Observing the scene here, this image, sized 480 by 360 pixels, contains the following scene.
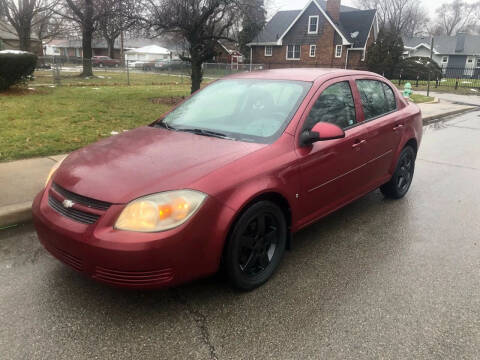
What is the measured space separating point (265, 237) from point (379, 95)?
254 centimetres

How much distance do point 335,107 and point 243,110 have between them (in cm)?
90

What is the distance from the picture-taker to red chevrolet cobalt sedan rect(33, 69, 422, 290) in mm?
2451

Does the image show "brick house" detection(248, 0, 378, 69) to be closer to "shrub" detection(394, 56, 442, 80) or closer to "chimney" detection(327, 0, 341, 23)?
"chimney" detection(327, 0, 341, 23)

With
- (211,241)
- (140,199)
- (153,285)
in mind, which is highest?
(140,199)

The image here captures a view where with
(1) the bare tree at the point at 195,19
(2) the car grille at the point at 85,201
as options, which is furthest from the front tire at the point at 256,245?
(1) the bare tree at the point at 195,19

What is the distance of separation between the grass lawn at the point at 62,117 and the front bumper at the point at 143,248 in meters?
4.00

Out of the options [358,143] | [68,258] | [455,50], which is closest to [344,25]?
[455,50]

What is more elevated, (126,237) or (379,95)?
(379,95)

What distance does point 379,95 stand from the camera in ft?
15.1

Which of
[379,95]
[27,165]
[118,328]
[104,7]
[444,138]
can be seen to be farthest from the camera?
Result: [104,7]

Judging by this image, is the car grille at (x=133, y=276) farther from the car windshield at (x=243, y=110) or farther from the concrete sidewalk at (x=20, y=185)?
the concrete sidewalk at (x=20, y=185)

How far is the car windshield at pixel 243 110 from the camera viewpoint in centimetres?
333

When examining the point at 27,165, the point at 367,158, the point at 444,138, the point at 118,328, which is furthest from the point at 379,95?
the point at 444,138

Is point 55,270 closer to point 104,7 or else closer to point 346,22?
point 104,7
